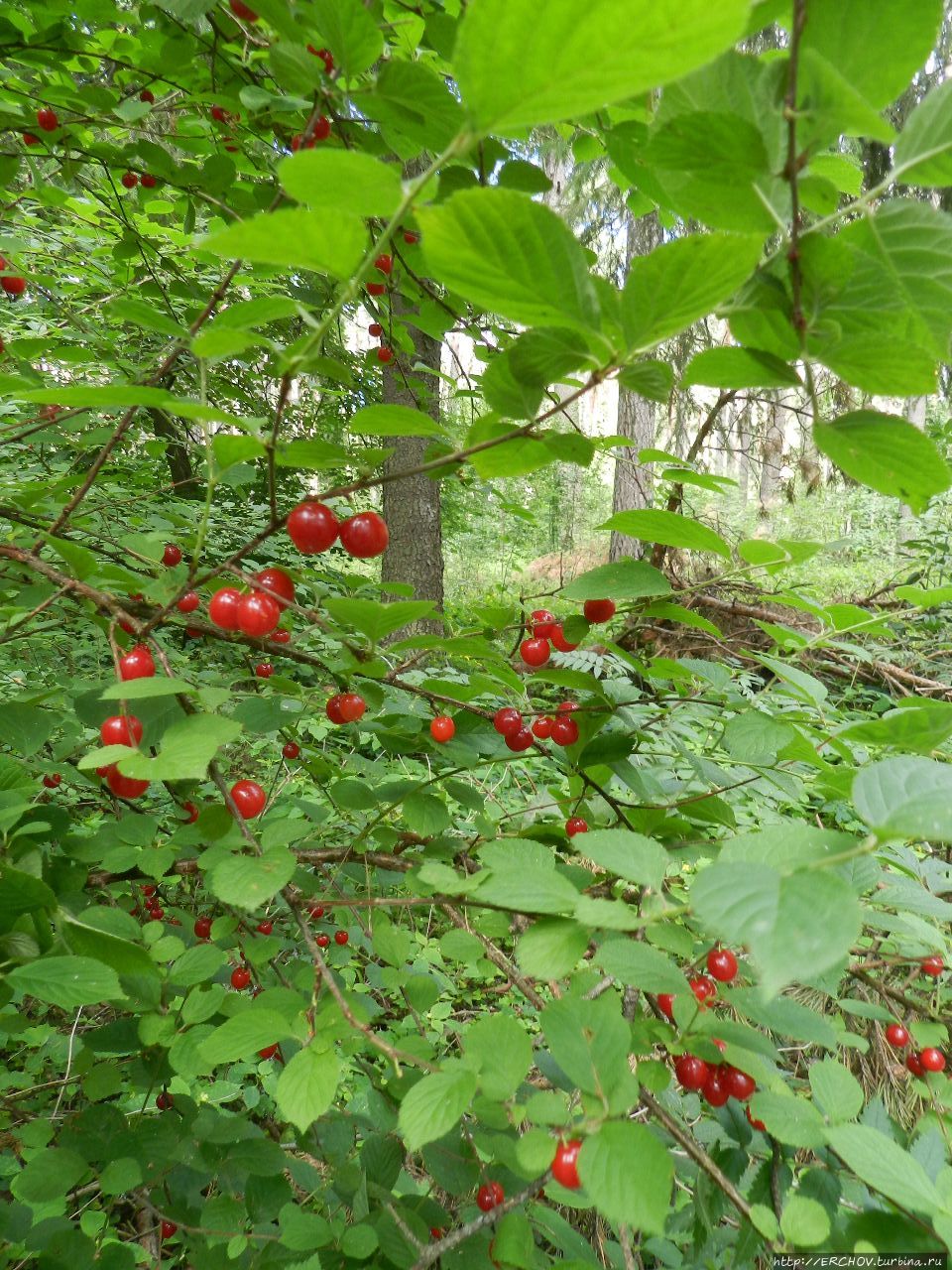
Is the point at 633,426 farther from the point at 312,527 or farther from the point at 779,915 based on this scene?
the point at 779,915

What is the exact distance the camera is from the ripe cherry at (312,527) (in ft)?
2.44

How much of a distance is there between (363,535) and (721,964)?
2.53ft

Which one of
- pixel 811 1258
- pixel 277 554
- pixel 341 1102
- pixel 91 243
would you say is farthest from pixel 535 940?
pixel 277 554

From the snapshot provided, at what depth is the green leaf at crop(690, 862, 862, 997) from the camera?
1.24 feet

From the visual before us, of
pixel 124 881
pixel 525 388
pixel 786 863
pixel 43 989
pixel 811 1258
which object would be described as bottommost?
pixel 811 1258

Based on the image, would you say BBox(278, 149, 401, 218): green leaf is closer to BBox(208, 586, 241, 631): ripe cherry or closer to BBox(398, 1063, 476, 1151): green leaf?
→ BBox(208, 586, 241, 631): ripe cherry

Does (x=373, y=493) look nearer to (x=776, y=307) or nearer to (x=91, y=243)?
(x=91, y=243)

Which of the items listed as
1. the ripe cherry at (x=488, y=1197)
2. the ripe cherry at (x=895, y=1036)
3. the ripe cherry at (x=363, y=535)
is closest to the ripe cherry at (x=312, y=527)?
the ripe cherry at (x=363, y=535)

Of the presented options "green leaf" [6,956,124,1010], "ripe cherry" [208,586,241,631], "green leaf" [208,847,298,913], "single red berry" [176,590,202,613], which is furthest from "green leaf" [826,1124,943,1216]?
"single red berry" [176,590,202,613]

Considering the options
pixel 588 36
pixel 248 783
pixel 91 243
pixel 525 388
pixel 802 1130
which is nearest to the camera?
pixel 588 36

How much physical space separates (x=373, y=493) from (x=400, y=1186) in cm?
528

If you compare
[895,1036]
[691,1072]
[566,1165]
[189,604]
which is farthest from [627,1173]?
[895,1036]

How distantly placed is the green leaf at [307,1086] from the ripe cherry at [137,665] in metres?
0.45

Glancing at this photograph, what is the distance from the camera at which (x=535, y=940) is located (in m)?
0.67
